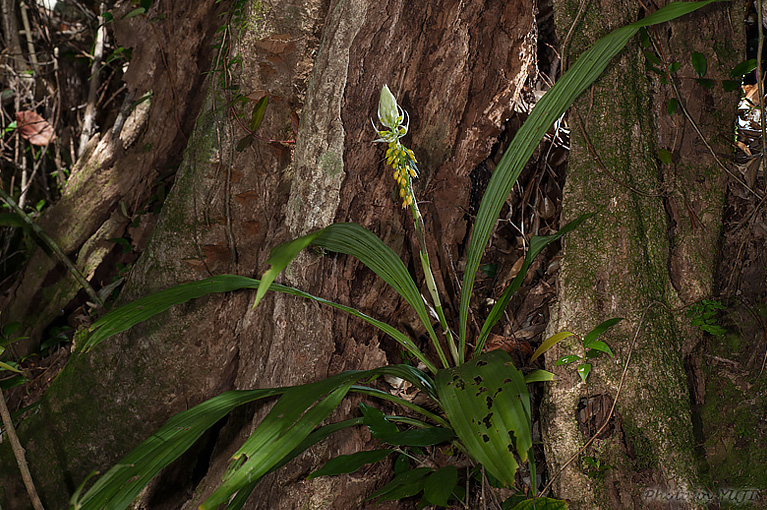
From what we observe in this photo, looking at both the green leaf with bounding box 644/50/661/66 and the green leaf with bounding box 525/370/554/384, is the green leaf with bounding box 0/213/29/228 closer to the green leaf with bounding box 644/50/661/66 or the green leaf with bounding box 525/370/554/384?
the green leaf with bounding box 525/370/554/384

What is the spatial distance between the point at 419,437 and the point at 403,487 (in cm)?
12

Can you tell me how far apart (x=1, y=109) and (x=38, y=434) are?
2.19 metres

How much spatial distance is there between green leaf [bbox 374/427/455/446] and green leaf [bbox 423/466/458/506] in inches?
2.4

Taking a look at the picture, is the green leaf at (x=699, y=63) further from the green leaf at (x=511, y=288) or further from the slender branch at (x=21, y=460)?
the slender branch at (x=21, y=460)

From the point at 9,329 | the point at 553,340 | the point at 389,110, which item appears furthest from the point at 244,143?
the point at 9,329

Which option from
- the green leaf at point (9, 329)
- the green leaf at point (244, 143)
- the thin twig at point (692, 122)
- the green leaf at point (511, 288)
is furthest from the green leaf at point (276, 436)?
the green leaf at point (9, 329)

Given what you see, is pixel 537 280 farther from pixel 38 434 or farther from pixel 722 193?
pixel 38 434

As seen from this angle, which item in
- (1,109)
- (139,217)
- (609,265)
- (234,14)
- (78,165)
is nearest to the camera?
(609,265)

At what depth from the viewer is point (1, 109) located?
2.91 metres

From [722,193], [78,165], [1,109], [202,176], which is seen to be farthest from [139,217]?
[722,193]

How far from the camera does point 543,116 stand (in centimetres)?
107

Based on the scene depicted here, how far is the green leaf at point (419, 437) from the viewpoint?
1.06m

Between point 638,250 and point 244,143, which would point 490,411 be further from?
point 244,143

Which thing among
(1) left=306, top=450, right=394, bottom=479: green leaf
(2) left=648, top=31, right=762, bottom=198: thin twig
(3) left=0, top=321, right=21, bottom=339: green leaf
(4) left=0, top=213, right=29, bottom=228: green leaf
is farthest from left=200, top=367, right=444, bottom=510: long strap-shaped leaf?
(3) left=0, top=321, right=21, bottom=339: green leaf
